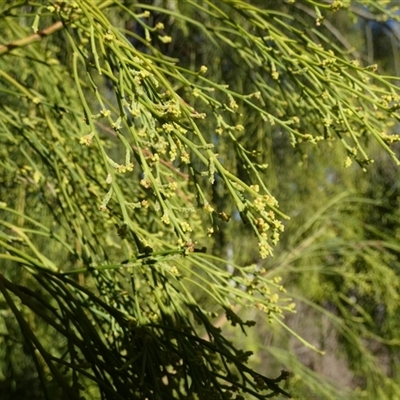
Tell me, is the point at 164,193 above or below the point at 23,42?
below

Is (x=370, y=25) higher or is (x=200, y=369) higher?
(x=370, y=25)

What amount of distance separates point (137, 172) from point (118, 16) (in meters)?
0.72

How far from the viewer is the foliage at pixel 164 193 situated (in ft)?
3.41

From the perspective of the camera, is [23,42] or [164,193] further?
[23,42]

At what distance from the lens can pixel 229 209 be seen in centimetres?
271

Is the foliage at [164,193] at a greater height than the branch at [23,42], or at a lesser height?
lesser

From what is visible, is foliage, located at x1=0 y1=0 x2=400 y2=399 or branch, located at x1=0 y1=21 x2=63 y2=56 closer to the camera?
foliage, located at x1=0 y1=0 x2=400 y2=399

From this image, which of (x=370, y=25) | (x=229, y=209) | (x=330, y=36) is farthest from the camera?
(x=370, y=25)

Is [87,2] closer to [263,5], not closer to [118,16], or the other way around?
[118,16]

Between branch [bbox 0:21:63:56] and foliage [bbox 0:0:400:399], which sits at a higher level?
branch [bbox 0:21:63:56]

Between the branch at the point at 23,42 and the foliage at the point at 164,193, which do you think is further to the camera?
the branch at the point at 23,42

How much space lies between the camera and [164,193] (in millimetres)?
976

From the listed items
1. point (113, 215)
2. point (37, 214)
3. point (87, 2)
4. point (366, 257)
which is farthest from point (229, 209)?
point (87, 2)

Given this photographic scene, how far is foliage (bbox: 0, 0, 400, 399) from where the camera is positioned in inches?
40.9
